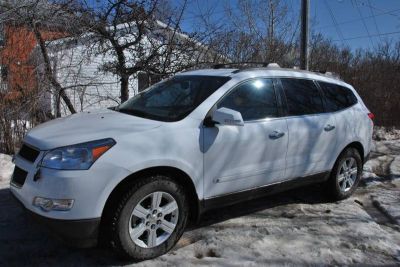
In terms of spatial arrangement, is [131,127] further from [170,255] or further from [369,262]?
[369,262]

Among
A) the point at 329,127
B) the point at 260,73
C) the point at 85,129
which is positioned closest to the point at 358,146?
the point at 329,127

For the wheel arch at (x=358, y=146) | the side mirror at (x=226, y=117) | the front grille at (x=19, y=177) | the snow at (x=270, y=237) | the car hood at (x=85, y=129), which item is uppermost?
the side mirror at (x=226, y=117)

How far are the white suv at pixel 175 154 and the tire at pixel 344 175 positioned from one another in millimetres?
129

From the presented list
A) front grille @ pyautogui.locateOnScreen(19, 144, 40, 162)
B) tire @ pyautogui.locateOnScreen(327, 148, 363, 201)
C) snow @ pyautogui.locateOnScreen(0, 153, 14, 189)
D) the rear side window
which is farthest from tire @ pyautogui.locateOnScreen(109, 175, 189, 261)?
snow @ pyautogui.locateOnScreen(0, 153, 14, 189)

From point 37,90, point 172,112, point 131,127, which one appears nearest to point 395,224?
point 172,112

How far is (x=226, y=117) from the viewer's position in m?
4.04

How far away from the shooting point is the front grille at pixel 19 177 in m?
3.74

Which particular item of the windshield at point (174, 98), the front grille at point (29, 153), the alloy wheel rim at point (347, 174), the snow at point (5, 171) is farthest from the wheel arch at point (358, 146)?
the snow at point (5, 171)

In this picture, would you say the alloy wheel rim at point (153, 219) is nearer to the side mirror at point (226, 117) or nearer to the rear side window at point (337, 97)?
the side mirror at point (226, 117)

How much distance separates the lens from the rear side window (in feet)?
18.4

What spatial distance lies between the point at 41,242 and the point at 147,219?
123 cm

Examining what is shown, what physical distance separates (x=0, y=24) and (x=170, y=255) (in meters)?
5.59

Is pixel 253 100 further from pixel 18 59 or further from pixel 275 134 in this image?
pixel 18 59

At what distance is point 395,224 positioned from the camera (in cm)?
514
